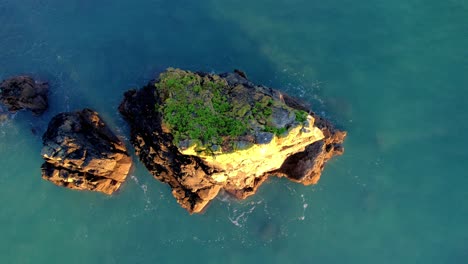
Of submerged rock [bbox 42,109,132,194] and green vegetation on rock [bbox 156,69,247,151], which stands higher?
green vegetation on rock [bbox 156,69,247,151]

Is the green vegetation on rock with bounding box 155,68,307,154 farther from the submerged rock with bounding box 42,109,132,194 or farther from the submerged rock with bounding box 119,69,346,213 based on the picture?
the submerged rock with bounding box 42,109,132,194

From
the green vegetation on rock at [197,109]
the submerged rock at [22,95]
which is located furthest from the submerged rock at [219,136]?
the submerged rock at [22,95]

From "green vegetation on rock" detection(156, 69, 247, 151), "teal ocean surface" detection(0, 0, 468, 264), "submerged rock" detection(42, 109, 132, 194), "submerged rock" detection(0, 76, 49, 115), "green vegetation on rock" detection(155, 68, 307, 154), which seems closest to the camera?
"green vegetation on rock" detection(155, 68, 307, 154)

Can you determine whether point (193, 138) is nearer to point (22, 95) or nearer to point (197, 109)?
point (197, 109)

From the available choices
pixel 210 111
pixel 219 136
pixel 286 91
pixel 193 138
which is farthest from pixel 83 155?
pixel 286 91

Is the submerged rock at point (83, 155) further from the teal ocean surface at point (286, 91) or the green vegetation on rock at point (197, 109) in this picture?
the green vegetation on rock at point (197, 109)

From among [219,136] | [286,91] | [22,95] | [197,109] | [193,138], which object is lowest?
[22,95]

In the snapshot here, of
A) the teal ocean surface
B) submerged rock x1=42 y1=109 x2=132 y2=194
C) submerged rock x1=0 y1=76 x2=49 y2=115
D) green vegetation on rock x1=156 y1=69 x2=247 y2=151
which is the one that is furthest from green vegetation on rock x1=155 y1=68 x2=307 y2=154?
submerged rock x1=0 y1=76 x2=49 y2=115
